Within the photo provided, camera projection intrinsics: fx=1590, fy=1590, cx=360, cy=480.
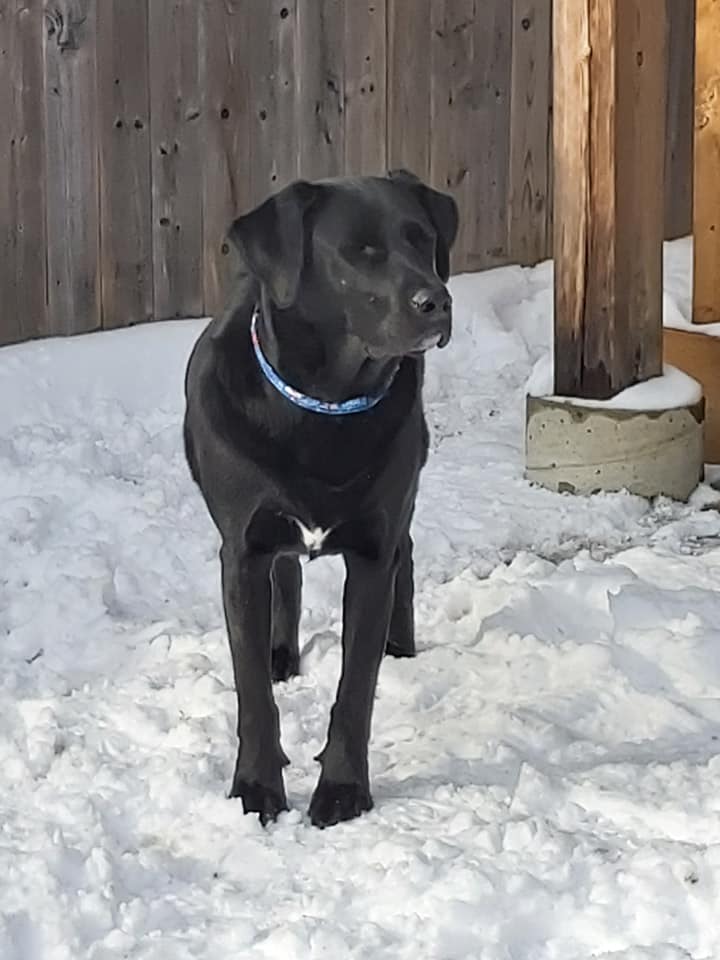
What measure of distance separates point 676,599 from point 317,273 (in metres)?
1.46

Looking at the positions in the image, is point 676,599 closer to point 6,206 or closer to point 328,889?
point 328,889

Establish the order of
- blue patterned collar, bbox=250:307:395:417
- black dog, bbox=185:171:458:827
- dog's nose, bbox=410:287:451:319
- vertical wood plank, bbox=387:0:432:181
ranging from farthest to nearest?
1. vertical wood plank, bbox=387:0:432:181
2. blue patterned collar, bbox=250:307:395:417
3. black dog, bbox=185:171:458:827
4. dog's nose, bbox=410:287:451:319

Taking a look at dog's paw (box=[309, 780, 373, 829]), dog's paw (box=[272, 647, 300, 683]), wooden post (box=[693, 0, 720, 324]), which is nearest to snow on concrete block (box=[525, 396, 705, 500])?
wooden post (box=[693, 0, 720, 324])

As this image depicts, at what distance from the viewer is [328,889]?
8.02 feet

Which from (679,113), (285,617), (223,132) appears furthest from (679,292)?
(285,617)

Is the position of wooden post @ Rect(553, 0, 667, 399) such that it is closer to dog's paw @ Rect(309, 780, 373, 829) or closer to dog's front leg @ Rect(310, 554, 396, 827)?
dog's front leg @ Rect(310, 554, 396, 827)

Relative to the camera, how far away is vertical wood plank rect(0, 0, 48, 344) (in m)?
5.26

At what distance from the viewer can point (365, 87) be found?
6078 mm

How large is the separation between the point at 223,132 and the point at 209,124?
0.22ft

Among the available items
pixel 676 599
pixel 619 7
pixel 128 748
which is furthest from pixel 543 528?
pixel 128 748

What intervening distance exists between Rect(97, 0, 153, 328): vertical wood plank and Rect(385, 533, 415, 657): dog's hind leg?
8.23 feet

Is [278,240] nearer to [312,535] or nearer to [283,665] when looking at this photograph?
[312,535]

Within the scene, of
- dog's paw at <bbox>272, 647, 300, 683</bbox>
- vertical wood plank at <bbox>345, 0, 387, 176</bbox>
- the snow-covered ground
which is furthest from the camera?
vertical wood plank at <bbox>345, 0, 387, 176</bbox>

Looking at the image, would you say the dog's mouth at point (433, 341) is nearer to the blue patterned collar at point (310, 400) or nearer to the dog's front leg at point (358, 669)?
the blue patterned collar at point (310, 400)
